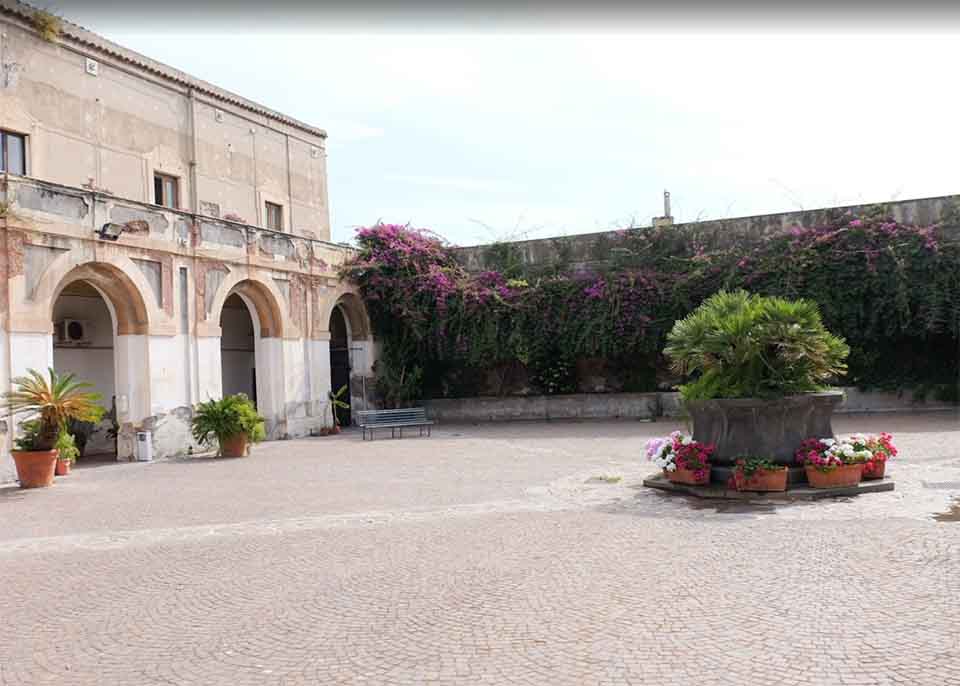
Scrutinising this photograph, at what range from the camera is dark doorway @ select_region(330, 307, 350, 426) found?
22.5 meters

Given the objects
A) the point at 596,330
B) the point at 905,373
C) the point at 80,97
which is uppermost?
the point at 80,97

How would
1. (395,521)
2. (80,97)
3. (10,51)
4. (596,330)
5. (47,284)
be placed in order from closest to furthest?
(395,521) → (47,284) → (10,51) → (80,97) → (596,330)

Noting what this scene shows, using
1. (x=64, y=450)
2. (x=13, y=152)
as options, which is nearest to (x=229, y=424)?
(x=64, y=450)

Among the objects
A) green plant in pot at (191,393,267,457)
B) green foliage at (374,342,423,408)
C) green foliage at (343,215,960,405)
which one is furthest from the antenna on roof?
green plant in pot at (191,393,267,457)

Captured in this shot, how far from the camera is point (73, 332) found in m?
18.2

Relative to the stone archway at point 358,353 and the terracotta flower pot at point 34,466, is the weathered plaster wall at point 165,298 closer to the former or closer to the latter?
the stone archway at point 358,353

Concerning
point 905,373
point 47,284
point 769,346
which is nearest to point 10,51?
point 47,284

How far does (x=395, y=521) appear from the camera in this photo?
8266 millimetres

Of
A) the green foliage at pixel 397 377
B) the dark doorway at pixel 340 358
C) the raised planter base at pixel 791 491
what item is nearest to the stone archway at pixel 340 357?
the dark doorway at pixel 340 358

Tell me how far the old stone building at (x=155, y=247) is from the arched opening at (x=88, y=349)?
0.04m

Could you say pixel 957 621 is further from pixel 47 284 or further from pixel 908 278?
pixel 908 278

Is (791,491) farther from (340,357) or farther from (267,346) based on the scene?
(340,357)

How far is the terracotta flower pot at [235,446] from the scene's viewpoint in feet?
51.3

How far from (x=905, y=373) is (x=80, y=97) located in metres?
20.5
